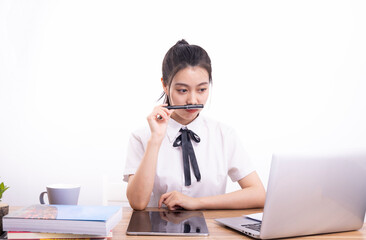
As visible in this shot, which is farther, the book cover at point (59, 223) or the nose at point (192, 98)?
the nose at point (192, 98)

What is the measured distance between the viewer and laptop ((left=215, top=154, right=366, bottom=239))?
924 millimetres

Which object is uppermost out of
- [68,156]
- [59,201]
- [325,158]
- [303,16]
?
[303,16]

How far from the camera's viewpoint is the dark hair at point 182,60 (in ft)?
5.34

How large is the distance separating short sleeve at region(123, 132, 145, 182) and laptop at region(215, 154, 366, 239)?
73 cm

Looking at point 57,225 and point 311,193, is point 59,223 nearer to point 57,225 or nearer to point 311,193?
point 57,225

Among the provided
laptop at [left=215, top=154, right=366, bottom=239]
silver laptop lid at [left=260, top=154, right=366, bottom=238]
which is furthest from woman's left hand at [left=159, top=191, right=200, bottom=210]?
silver laptop lid at [left=260, top=154, right=366, bottom=238]

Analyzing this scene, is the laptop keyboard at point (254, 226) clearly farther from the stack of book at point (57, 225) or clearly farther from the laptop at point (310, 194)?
the stack of book at point (57, 225)

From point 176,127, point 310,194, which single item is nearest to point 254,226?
point 310,194

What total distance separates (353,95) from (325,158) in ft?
7.92

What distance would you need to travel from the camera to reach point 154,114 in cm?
148

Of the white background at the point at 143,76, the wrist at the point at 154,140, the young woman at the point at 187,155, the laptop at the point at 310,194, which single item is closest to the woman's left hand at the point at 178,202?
the young woman at the point at 187,155

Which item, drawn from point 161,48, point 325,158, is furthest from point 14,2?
point 325,158

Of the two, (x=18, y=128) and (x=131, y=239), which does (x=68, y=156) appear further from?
(x=131, y=239)

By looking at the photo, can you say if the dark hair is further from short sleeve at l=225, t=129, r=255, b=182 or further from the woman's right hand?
short sleeve at l=225, t=129, r=255, b=182
